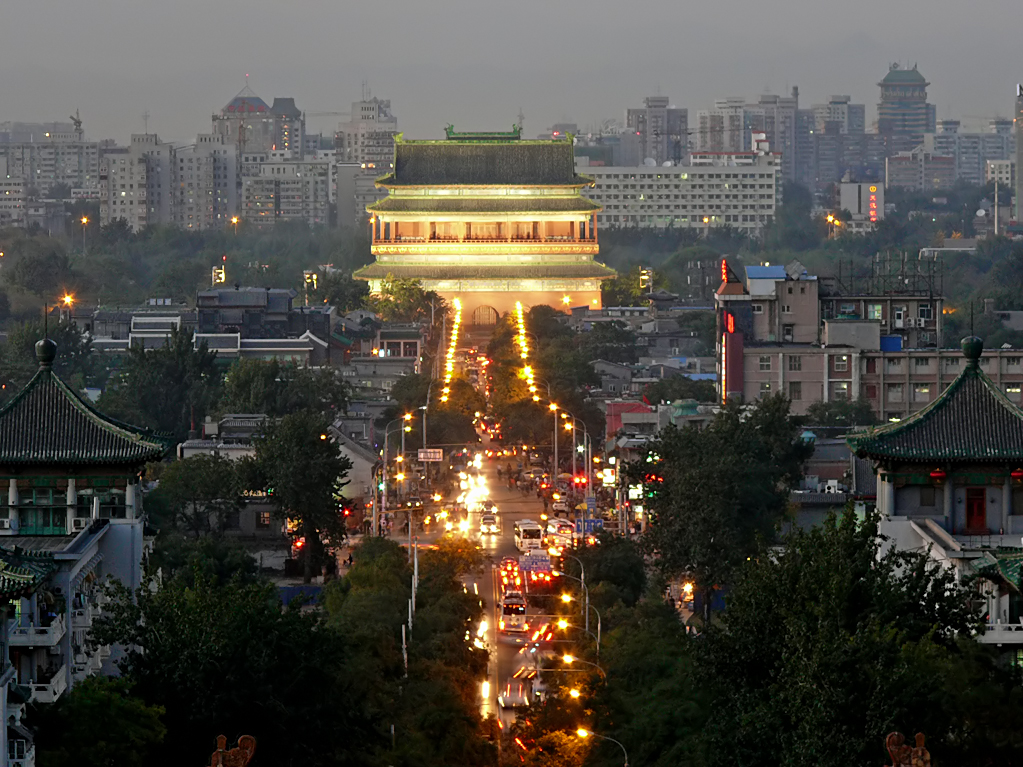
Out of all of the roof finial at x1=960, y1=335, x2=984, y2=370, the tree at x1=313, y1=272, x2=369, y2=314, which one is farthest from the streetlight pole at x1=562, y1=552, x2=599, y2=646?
the tree at x1=313, y1=272, x2=369, y2=314

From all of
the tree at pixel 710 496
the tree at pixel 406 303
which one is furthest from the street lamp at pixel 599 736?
the tree at pixel 406 303

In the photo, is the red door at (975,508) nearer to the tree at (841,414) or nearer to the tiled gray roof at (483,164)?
the tree at (841,414)

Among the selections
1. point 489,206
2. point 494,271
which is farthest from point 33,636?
point 489,206

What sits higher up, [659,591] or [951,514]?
[951,514]

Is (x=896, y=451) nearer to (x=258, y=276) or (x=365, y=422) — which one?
(x=365, y=422)

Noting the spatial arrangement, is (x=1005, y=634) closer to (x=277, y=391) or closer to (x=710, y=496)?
(x=710, y=496)

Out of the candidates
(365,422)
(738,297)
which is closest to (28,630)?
(365,422)

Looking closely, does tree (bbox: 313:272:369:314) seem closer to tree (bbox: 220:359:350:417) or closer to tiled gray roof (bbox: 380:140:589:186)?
tiled gray roof (bbox: 380:140:589:186)
